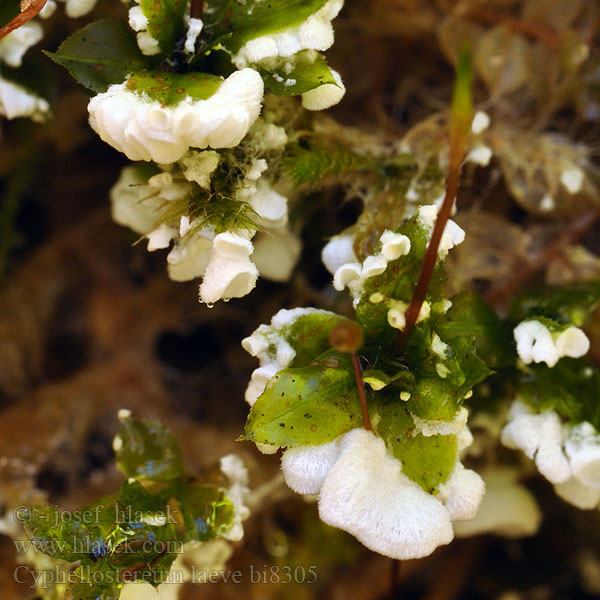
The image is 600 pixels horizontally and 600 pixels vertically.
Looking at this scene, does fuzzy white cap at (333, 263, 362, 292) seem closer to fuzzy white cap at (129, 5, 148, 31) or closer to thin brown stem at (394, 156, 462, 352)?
thin brown stem at (394, 156, 462, 352)

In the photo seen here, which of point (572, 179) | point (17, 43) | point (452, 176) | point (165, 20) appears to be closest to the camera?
point (452, 176)

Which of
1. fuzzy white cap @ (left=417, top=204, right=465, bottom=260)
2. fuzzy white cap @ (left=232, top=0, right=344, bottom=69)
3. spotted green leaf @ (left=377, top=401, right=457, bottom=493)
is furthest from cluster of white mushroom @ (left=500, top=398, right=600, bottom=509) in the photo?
fuzzy white cap @ (left=232, top=0, right=344, bottom=69)

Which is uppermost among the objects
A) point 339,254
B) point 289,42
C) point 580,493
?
point 289,42

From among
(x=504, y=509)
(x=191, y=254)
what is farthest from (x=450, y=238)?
(x=504, y=509)

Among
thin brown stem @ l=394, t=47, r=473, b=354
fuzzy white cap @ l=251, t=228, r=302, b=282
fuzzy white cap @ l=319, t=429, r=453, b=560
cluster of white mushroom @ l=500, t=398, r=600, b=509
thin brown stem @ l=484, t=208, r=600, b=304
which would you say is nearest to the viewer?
thin brown stem @ l=394, t=47, r=473, b=354

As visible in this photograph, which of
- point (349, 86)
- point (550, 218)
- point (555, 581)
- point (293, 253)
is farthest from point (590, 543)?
point (349, 86)

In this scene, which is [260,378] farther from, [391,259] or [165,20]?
[165,20]

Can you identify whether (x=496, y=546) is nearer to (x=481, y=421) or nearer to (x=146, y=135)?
(x=481, y=421)
